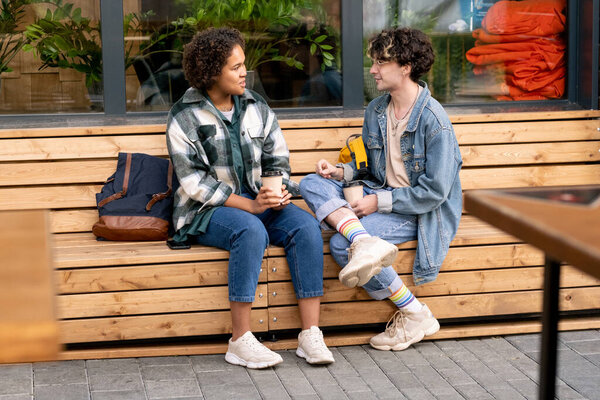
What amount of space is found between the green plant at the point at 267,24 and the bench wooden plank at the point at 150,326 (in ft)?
6.07

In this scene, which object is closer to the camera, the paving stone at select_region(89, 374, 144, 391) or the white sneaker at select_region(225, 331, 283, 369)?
the paving stone at select_region(89, 374, 144, 391)

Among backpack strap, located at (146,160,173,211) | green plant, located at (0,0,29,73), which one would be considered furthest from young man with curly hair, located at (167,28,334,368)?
green plant, located at (0,0,29,73)

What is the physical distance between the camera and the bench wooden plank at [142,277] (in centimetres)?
412

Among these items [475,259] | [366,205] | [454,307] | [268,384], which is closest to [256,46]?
[366,205]

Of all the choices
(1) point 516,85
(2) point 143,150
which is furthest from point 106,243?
(1) point 516,85

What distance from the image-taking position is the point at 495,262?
4488mm

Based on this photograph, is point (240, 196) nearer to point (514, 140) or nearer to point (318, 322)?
point (318, 322)

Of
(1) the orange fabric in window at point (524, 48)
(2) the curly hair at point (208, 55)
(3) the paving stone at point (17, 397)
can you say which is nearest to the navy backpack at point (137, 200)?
(2) the curly hair at point (208, 55)

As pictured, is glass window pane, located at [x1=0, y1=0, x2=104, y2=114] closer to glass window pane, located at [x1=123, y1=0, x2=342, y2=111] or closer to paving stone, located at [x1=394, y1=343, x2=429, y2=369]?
glass window pane, located at [x1=123, y1=0, x2=342, y2=111]

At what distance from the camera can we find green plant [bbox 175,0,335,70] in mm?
5469

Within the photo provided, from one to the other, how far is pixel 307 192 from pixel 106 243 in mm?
1009

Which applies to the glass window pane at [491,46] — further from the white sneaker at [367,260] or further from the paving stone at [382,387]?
the paving stone at [382,387]

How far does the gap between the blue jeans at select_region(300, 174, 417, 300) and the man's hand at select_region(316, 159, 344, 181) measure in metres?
0.03

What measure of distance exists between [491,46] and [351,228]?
2.22m
